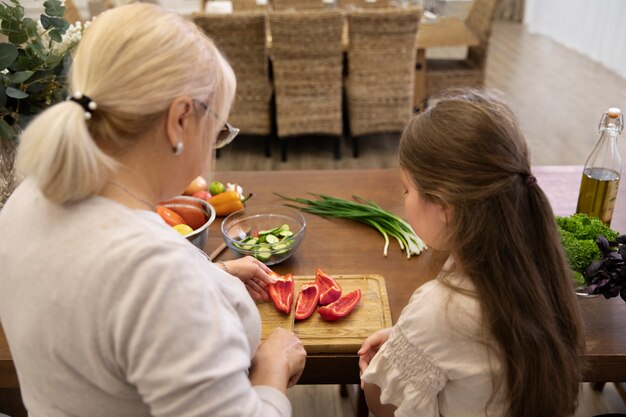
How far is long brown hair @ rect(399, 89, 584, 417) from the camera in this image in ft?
3.20

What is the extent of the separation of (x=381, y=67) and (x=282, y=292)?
2847 mm

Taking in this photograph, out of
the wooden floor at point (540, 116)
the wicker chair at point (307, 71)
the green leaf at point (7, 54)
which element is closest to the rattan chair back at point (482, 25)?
the wooden floor at point (540, 116)

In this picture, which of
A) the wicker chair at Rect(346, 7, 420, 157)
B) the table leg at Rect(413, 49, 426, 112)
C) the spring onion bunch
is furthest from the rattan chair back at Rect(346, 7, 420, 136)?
the spring onion bunch

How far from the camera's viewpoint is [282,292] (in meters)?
1.36

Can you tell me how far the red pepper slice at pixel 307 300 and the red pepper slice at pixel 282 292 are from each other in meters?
0.02

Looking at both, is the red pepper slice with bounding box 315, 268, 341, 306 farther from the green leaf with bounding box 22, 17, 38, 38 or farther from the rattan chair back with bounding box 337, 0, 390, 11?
the rattan chair back with bounding box 337, 0, 390, 11

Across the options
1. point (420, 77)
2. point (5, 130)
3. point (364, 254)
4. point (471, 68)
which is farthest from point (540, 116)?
point (5, 130)

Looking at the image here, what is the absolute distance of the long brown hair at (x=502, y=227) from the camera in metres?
0.98

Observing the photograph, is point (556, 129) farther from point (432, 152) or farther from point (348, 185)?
point (432, 152)

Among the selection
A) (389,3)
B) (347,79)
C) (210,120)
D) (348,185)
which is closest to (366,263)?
(348,185)

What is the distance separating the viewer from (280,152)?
4.40 m

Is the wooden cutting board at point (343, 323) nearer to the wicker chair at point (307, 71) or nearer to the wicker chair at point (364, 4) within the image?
the wicker chair at point (307, 71)

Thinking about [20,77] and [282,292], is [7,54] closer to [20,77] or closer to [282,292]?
[20,77]

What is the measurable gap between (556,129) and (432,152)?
413 centimetres
